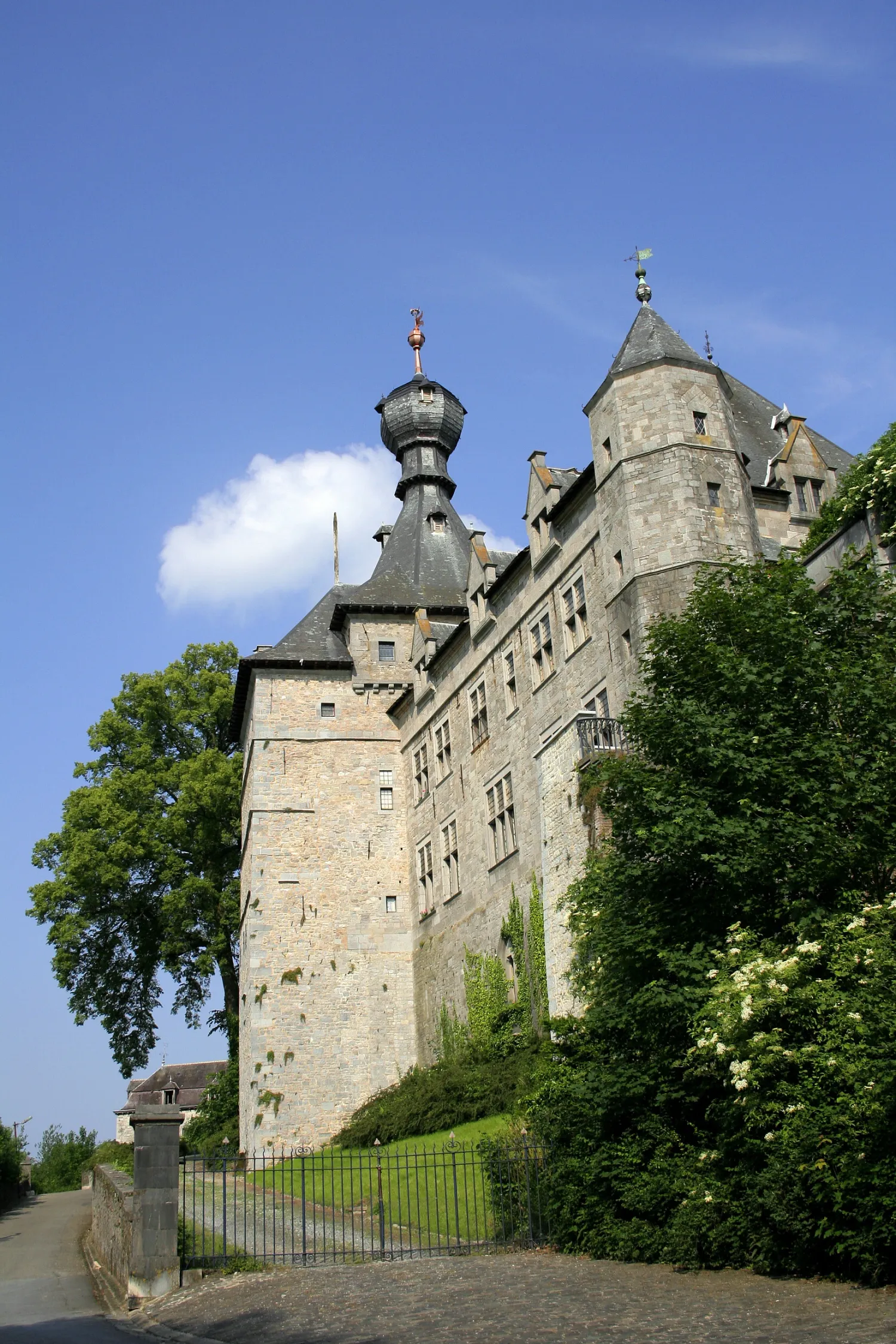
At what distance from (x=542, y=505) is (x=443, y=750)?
8307mm

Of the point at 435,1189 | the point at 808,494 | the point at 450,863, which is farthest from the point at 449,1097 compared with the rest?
the point at 808,494

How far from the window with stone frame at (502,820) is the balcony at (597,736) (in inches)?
241

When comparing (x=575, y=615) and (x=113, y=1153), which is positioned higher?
(x=575, y=615)

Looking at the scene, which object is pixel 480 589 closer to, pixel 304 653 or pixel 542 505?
pixel 542 505

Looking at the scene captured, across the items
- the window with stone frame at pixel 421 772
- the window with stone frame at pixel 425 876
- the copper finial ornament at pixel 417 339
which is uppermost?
the copper finial ornament at pixel 417 339

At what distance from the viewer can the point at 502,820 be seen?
28078 millimetres

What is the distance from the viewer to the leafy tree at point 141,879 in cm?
3569

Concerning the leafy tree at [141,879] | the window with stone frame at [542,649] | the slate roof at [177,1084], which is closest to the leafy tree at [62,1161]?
the slate roof at [177,1084]

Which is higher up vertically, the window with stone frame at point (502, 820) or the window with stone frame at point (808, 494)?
the window with stone frame at point (808, 494)

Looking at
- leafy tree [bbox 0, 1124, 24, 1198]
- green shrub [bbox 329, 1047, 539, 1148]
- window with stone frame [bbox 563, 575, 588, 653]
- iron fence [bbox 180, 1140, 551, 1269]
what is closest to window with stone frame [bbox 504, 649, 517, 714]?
window with stone frame [bbox 563, 575, 588, 653]

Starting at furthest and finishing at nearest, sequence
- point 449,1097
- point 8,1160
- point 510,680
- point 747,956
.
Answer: point 8,1160 → point 510,680 → point 449,1097 → point 747,956

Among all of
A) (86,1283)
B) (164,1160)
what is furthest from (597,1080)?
(86,1283)

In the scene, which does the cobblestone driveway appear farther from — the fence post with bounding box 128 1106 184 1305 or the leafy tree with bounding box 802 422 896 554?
the leafy tree with bounding box 802 422 896 554

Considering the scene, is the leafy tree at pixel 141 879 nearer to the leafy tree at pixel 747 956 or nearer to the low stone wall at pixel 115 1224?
the low stone wall at pixel 115 1224
